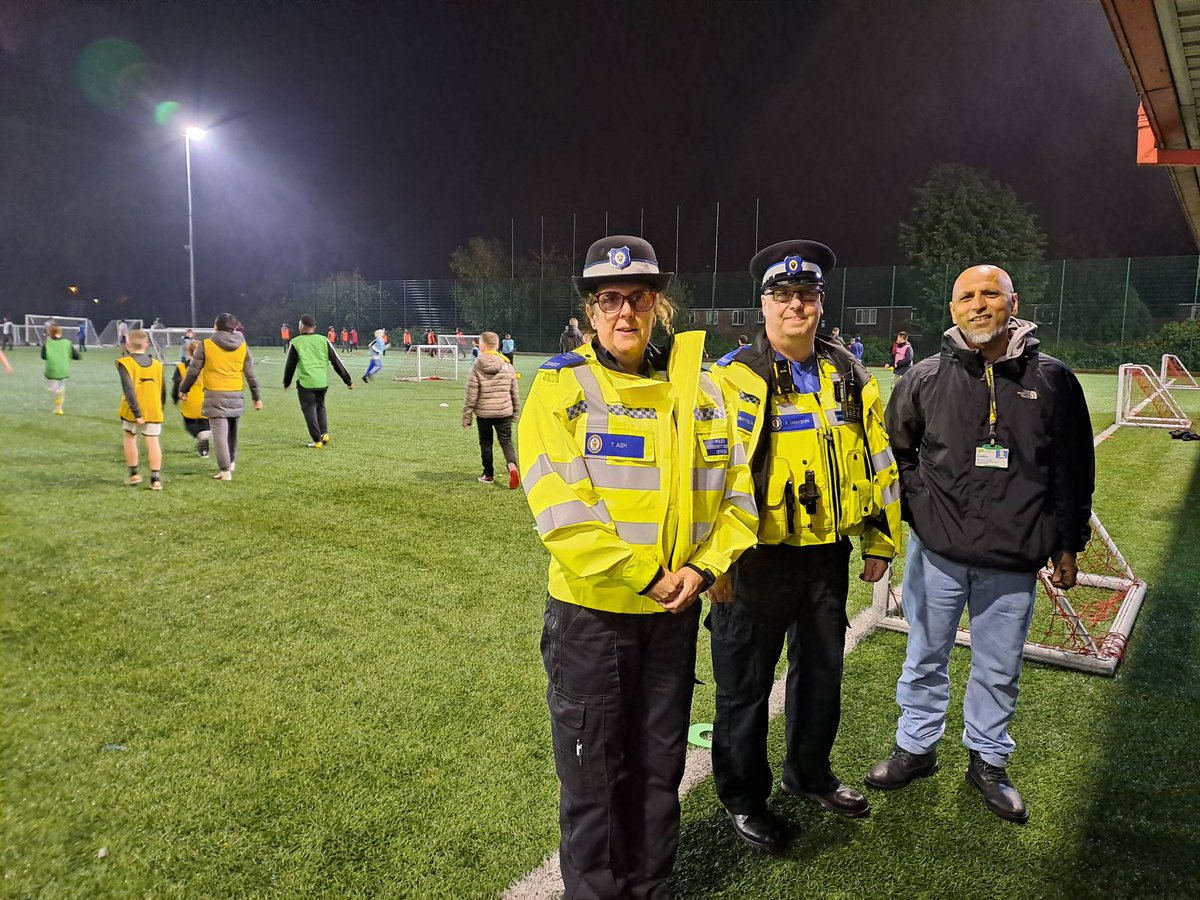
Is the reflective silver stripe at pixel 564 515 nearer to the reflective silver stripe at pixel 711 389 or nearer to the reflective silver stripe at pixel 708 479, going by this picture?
the reflective silver stripe at pixel 708 479

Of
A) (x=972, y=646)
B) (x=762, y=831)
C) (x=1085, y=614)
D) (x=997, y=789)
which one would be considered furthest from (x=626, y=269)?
(x=1085, y=614)

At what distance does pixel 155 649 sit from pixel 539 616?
232 centimetres

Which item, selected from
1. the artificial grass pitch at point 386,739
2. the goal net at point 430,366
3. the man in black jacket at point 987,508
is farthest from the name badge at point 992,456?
the goal net at point 430,366

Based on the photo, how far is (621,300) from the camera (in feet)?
7.51

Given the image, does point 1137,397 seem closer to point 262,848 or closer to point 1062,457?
point 1062,457

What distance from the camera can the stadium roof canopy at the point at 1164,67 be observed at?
3.48 meters

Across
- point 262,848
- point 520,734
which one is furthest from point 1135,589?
point 262,848

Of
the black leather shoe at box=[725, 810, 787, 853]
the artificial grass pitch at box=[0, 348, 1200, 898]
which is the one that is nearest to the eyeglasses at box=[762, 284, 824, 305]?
the black leather shoe at box=[725, 810, 787, 853]

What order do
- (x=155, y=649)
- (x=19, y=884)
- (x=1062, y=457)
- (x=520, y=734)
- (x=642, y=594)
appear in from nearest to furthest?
(x=642, y=594) → (x=19, y=884) → (x=1062, y=457) → (x=520, y=734) → (x=155, y=649)

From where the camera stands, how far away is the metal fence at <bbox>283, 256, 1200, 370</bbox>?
32375 mm

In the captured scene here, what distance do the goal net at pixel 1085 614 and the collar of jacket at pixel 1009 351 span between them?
4.16 ft

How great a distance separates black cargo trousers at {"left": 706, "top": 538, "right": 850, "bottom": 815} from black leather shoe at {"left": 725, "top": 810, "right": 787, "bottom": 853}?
0.03 m

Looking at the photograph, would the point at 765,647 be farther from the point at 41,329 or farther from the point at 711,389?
the point at 41,329

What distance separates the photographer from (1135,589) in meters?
5.33
